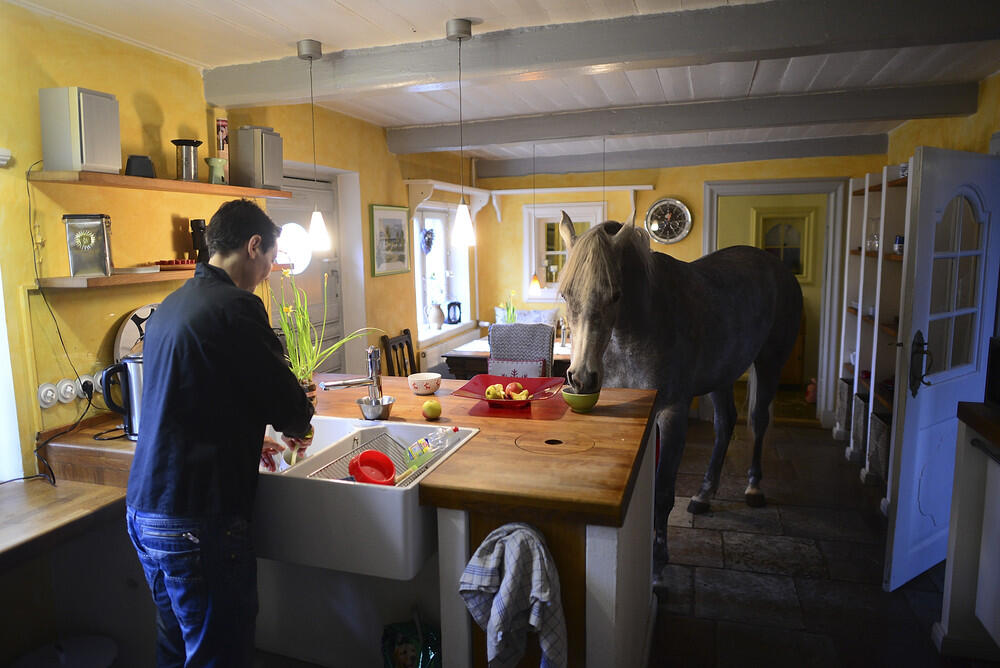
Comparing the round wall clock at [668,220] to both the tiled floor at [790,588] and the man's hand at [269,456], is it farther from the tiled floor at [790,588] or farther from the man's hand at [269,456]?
the man's hand at [269,456]

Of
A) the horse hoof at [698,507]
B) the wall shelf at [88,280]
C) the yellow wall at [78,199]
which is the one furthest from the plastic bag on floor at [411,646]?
the horse hoof at [698,507]

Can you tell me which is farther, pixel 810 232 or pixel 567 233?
pixel 810 232

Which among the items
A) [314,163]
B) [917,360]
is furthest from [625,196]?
[917,360]

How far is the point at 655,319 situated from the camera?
9.16 feet

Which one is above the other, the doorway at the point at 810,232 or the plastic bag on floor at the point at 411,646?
the doorway at the point at 810,232

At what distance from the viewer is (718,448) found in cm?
396

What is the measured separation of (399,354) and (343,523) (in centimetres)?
346

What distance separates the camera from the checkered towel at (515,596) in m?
1.57

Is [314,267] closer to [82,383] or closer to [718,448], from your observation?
[82,383]

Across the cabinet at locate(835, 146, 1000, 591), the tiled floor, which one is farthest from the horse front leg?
the cabinet at locate(835, 146, 1000, 591)

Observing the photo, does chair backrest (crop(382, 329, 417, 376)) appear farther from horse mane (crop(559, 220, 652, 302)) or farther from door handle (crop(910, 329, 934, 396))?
door handle (crop(910, 329, 934, 396))

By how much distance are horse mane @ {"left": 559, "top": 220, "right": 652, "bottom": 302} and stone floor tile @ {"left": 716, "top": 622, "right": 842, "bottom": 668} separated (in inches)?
58.2

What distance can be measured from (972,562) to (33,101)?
3.80m

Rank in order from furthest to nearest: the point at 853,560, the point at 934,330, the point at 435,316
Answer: the point at 435,316
the point at 853,560
the point at 934,330
